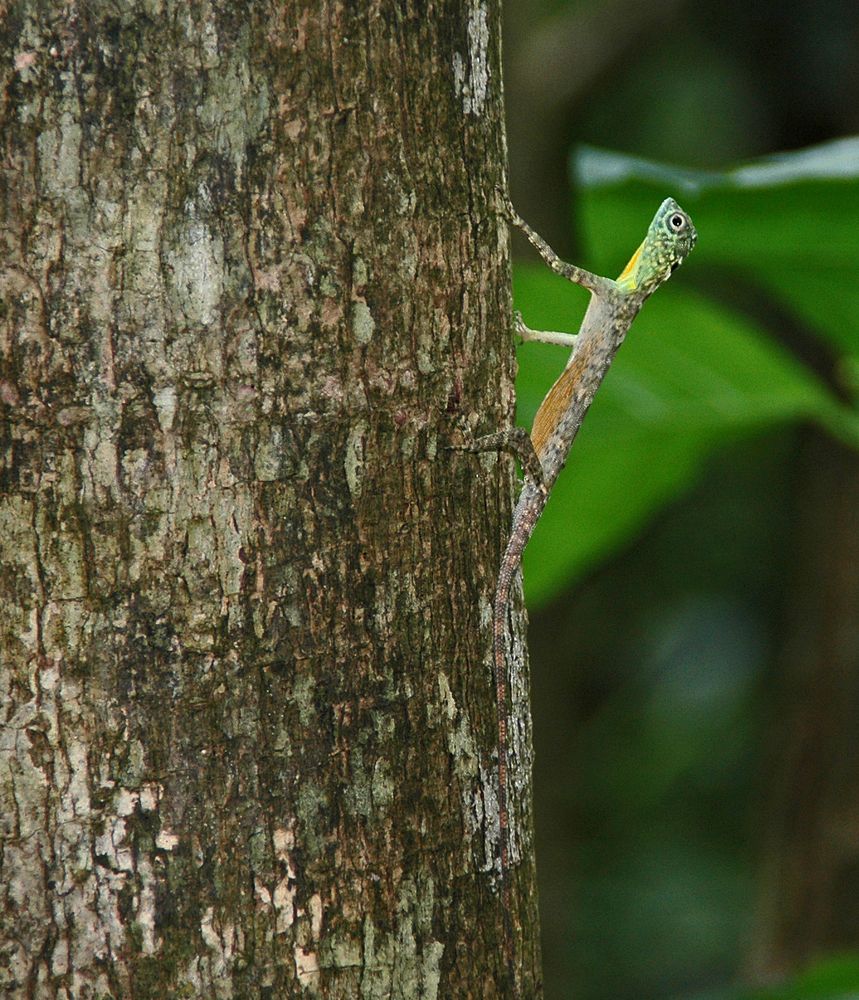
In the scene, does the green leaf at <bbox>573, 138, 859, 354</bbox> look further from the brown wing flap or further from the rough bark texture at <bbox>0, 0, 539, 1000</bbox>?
the rough bark texture at <bbox>0, 0, 539, 1000</bbox>

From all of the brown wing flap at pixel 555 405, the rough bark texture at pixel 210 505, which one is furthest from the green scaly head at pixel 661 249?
the rough bark texture at pixel 210 505

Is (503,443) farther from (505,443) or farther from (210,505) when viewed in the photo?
(210,505)

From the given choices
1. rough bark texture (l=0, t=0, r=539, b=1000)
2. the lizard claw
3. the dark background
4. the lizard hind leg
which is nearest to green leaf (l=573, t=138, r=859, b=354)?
the lizard claw

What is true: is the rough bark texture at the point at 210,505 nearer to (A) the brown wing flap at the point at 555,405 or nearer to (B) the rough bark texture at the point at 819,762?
(A) the brown wing flap at the point at 555,405

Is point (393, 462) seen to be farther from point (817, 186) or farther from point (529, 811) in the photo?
point (817, 186)

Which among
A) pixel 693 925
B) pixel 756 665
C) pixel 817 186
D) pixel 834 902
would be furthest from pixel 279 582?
pixel 693 925
